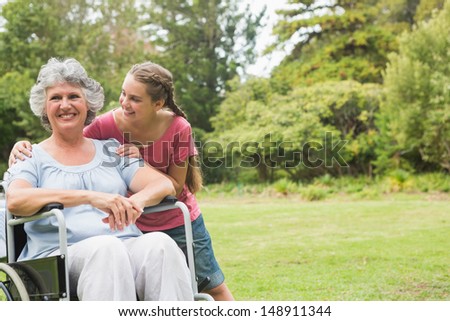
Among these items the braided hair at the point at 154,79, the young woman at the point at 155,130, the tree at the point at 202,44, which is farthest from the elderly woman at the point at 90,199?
the tree at the point at 202,44

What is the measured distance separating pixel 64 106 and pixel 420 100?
28.4 ft

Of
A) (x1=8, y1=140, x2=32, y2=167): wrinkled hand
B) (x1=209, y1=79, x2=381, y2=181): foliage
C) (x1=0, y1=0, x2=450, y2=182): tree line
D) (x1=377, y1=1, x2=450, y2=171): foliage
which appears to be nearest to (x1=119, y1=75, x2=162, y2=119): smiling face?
(x1=8, y1=140, x2=32, y2=167): wrinkled hand

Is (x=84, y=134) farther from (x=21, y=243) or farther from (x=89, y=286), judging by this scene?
(x=89, y=286)

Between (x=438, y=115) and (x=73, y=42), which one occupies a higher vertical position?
(x=73, y=42)

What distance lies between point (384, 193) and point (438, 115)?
1374 millimetres

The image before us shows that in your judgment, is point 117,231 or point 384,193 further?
point 384,193

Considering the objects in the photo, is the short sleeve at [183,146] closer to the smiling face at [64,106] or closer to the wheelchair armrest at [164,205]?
the wheelchair armrest at [164,205]

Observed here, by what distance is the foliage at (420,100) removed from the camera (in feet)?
31.1

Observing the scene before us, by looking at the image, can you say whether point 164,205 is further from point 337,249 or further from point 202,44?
point 202,44

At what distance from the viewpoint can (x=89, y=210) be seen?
1.85 m

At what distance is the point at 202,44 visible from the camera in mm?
13031

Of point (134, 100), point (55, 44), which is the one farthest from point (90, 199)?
point (55, 44)

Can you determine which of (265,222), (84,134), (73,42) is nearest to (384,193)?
(265,222)
